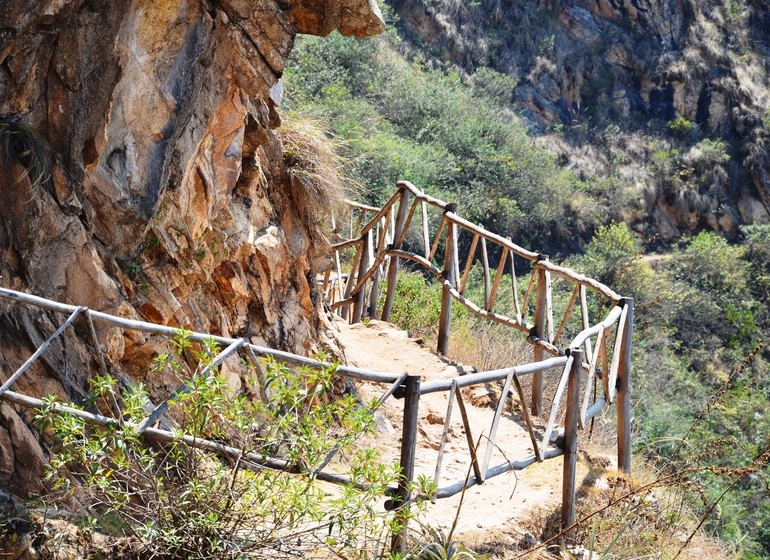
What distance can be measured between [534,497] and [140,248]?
2.76m

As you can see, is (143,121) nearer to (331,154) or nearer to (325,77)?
(331,154)

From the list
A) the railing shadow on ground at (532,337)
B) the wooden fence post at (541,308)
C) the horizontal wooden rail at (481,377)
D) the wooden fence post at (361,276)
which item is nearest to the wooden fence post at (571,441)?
the railing shadow on ground at (532,337)

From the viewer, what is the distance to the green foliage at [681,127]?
81.6 ft

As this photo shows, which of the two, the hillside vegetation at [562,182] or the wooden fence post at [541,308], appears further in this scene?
the hillside vegetation at [562,182]

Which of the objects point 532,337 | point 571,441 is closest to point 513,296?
point 532,337

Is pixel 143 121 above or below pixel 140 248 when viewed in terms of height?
above

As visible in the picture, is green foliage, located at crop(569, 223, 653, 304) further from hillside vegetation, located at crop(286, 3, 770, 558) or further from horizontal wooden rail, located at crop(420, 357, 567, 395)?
horizontal wooden rail, located at crop(420, 357, 567, 395)

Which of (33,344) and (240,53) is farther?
Result: (240,53)

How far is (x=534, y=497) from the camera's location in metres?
5.15

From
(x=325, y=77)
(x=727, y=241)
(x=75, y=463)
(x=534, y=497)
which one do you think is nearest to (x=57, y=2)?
(x=75, y=463)

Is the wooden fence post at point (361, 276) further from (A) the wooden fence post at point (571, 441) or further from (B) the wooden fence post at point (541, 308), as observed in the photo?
(A) the wooden fence post at point (571, 441)

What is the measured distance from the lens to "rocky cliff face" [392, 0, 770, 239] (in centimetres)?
2372

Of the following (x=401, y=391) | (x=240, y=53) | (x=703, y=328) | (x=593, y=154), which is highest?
(x=240, y=53)

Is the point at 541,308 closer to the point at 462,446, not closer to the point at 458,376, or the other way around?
the point at 458,376
